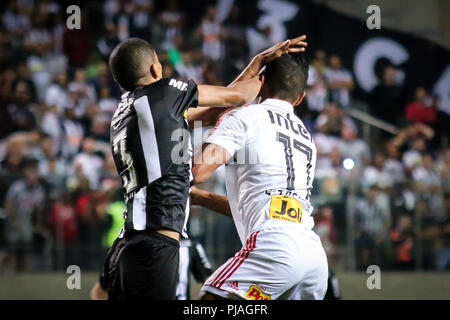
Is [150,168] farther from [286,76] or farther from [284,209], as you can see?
[286,76]

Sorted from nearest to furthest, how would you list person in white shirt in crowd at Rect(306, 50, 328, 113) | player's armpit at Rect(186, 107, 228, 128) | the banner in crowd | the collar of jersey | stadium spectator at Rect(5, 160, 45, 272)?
the collar of jersey, player's armpit at Rect(186, 107, 228, 128), stadium spectator at Rect(5, 160, 45, 272), person in white shirt in crowd at Rect(306, 50, 328, 113), the banner in crowd

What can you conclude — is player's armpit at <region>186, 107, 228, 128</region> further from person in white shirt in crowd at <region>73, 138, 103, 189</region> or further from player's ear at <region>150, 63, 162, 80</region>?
person in white shirt in crowd at <region>73, 138, 103, 189</region>

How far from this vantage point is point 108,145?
35.2ft

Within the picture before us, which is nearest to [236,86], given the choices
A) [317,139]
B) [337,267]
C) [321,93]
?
[337,267]

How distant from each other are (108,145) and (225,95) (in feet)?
21.1

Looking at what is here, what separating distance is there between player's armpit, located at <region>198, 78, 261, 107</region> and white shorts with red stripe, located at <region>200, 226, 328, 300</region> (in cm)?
82

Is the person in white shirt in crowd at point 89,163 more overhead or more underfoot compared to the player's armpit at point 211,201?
more overhead

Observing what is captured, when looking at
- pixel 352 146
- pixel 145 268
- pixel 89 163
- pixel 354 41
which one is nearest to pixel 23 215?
pixel 89 163

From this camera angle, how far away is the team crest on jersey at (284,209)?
4348 millimetres

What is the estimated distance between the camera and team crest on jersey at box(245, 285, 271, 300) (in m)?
4.25

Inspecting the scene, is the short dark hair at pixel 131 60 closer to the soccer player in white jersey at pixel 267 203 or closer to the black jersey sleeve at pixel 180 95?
the black jersey sleeve at pixel 180 95

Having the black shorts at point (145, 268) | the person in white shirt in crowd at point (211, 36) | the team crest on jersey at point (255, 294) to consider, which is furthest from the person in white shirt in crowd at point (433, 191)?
the black shorts at point (145, 268)

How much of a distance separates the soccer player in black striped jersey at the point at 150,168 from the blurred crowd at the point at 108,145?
489 centimetres

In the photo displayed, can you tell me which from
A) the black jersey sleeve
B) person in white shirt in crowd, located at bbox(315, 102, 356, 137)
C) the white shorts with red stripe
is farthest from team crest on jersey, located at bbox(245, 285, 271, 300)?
person in white shirt in crowd, located at bbox(315, 102, 356, 137)
